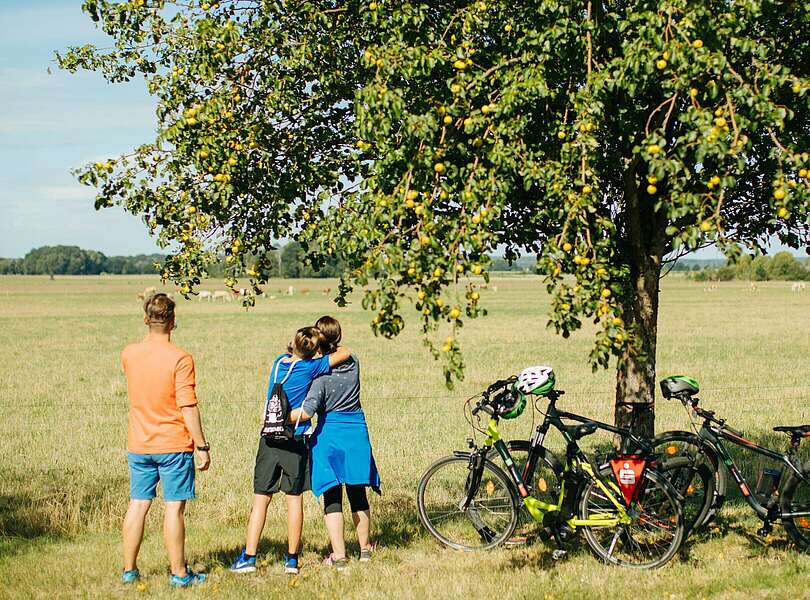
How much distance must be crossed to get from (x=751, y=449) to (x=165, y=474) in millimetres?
4644

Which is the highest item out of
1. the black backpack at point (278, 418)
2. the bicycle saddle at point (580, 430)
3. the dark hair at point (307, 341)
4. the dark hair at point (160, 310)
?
the dark hair at point (160, 310)

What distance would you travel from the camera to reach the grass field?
7004 millimetres

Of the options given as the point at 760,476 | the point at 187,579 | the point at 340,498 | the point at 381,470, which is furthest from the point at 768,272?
the point at 187,579

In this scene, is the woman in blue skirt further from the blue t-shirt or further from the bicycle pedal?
the bicycle pedal

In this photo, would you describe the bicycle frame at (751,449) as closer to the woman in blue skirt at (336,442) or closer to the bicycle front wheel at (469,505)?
the bicycle front wheel at (469,505)

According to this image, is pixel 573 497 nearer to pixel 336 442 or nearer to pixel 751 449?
pixel 751 449

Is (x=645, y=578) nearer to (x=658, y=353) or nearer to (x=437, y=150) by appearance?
(x=437, y=150)

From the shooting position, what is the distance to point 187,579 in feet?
22.8

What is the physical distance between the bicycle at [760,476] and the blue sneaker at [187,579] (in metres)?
3.92

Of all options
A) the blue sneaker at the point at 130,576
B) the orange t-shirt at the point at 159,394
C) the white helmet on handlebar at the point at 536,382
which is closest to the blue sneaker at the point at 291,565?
the blue sneaker at the point at 130,576

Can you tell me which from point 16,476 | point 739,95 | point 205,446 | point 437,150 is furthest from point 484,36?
point 16,476

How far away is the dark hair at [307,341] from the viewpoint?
282 inches

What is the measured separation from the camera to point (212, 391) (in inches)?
882

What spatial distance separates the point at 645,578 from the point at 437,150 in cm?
363
